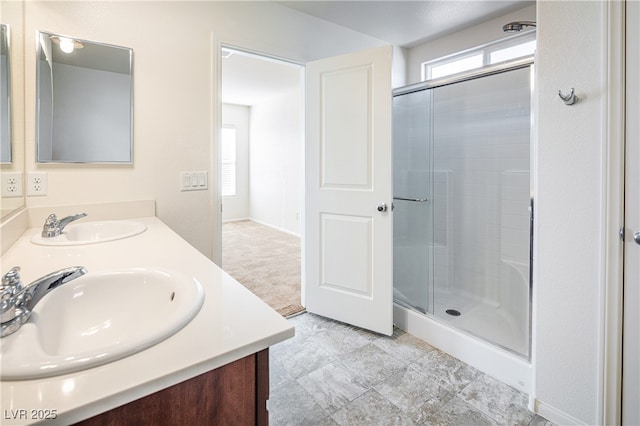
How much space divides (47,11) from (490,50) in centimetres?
295

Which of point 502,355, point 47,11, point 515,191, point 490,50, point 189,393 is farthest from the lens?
point 490,50

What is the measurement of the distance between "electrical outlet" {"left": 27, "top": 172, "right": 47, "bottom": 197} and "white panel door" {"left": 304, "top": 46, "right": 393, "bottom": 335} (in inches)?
60.2

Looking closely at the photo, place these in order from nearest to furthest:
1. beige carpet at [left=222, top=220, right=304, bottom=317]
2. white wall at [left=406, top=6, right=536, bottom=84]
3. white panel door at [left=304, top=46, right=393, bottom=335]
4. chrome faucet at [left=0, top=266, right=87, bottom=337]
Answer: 1. chrome faucet at [left=0, top=266, right=87, bottom=337]
2. white panel door at [left=304, top=46, right=393, bottom=335]
3. white wall at [left=406, top=6, right=536, bottom=84]
4. beige carpet at [left=222, top=220, right=304, bottom=317]

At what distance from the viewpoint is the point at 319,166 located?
241 centimetres

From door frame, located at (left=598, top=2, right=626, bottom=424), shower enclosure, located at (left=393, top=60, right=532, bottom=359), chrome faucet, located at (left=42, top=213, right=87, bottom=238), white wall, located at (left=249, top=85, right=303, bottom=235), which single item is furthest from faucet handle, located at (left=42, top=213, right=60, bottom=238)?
white wall, located at (left=249, top=85, right=303, bottom=235)

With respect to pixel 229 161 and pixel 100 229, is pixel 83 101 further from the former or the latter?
pixel 229 161

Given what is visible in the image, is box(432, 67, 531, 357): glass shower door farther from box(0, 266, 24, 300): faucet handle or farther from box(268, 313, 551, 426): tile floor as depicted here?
box(0, 266, 24, 300): faucet handle

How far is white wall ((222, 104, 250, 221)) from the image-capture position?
6707 mm

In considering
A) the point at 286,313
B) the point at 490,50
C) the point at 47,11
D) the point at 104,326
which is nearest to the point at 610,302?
the point at 104,326

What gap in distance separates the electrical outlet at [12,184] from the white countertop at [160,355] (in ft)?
1.85

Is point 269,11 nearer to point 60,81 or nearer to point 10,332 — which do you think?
point 60,81

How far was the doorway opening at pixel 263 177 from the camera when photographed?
356cm

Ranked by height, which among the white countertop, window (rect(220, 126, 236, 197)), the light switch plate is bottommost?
the white countertop

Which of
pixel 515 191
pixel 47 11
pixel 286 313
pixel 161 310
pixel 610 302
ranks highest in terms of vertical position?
pixel 47 11
